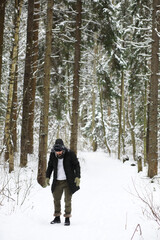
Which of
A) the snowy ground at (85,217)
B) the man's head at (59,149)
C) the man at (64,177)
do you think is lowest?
the snowy ground at (85,217)

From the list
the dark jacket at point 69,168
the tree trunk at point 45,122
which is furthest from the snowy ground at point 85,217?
the dark jacket at point 69,168

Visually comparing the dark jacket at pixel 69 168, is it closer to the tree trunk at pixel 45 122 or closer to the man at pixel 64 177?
the man at pixel 64 177

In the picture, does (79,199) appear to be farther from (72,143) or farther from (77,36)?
(77,36)

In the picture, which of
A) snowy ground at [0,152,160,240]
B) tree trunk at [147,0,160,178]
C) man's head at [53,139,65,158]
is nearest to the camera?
snowy ground at [0,152,160,240]

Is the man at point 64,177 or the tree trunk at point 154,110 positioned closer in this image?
the man at point 64,177

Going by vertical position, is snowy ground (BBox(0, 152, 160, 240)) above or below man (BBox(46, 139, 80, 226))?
below

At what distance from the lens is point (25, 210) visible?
19.1 ft

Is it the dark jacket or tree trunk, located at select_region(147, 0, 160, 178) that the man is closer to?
the dark jacket

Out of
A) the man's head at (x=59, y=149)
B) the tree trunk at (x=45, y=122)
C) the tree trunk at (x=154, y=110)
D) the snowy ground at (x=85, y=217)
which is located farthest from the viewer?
the tree trunk at (x=154, y=110)

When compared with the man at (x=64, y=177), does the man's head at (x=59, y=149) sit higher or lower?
higher

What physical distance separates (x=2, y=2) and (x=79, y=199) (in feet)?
28.2

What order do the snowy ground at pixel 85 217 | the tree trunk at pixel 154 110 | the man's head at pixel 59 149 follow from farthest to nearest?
the tree trunk at pixel 154 110, the man's head at pixel 59 149, the snowy ground at pixel 85 217

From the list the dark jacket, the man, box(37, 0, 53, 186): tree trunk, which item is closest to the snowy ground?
the man

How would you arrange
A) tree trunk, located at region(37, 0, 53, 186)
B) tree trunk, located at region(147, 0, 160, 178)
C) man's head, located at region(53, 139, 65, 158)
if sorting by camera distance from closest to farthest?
man's head, located at region(53, 139, 65, 158)
tree trunk, located at region(37, 0, 53, 186)
tree trunk, located at region(147, 0, 160, 178)
